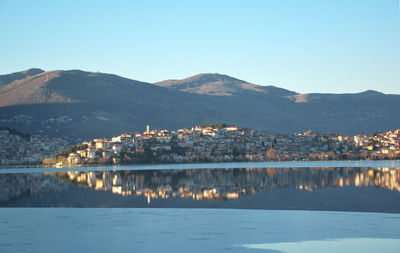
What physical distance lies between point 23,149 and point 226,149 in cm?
4676

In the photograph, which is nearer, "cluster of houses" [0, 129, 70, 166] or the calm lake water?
the calm lake water

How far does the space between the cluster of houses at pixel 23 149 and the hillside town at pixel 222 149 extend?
9.65m

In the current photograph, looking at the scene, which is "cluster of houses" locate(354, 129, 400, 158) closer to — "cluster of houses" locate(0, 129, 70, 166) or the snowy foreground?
"cluster of houses" locate(0, 129, 70, 166)

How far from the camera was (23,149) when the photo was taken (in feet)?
446

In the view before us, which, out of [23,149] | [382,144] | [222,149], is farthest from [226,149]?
[23,149]

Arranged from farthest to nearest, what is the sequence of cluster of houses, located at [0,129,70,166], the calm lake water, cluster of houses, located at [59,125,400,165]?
1. cluster of houses, located at [0,129,70,166]
2. cluster of houses, located at [59,125,400,165]
3. the calm lake water

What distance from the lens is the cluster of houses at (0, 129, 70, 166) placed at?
126688mm

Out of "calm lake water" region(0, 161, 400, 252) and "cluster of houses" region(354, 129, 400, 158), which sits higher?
"cluster of houses" region(354, 129, 400, 158)

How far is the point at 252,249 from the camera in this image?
17.0 m

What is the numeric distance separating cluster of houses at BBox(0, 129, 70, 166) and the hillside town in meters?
9.65

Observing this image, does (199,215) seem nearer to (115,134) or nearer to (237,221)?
(237,221)

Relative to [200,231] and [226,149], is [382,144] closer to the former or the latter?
[226,149]

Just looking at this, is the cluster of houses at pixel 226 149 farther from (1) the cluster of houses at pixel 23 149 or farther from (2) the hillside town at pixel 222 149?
(1) the cluster of houses at pixel 23 149

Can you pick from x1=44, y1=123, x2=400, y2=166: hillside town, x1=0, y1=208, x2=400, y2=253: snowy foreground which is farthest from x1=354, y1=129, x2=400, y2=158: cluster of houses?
x1=0, y1=208, x2=400, y2=253: snowy foreground
